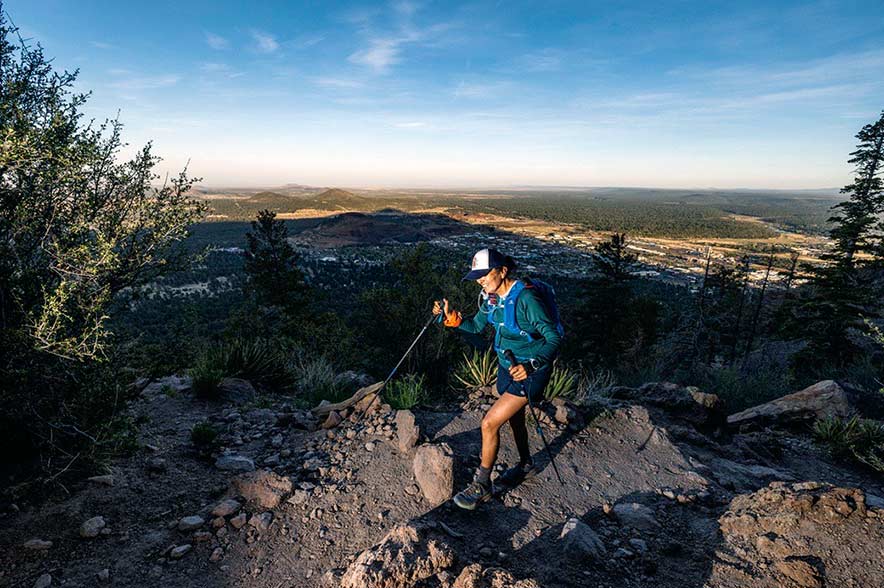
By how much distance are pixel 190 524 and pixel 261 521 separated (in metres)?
0.50

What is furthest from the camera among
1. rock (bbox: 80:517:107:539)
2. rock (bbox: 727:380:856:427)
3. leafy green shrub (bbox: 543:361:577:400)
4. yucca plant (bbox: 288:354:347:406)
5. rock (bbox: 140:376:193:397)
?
rock (bbox: 727:380:856:427)

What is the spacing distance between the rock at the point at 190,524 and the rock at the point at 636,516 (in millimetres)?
3282

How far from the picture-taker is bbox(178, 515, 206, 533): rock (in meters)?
3.14

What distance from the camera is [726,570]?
2.82 metres

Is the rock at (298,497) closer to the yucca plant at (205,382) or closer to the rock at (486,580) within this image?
the rock at (486,580)

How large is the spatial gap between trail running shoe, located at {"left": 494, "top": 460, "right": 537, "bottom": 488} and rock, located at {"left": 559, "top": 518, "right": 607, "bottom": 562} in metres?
0.69

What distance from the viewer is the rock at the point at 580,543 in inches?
113

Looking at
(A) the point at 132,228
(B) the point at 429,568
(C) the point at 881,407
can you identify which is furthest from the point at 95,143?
(C) the point at 881,407

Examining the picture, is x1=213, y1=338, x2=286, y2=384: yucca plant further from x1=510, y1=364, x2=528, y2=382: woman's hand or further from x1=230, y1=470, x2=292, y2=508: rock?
x1=510, y1=364, x2=528, y2=382: woman's hand

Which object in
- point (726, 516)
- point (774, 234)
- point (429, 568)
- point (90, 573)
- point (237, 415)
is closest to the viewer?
point (429, 568)

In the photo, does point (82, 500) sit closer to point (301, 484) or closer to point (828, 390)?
point (301, 484)

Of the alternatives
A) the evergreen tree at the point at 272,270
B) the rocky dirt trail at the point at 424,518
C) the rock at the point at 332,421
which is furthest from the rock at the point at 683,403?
the evergreen tree at the point at 272,270

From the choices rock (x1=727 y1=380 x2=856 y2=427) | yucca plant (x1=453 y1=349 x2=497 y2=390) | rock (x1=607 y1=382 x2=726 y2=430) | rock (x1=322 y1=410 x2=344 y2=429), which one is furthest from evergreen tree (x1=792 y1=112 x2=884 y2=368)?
rock (x1=322 y1=410 x2=344 y2=429)

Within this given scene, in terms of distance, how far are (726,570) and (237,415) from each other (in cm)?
511
